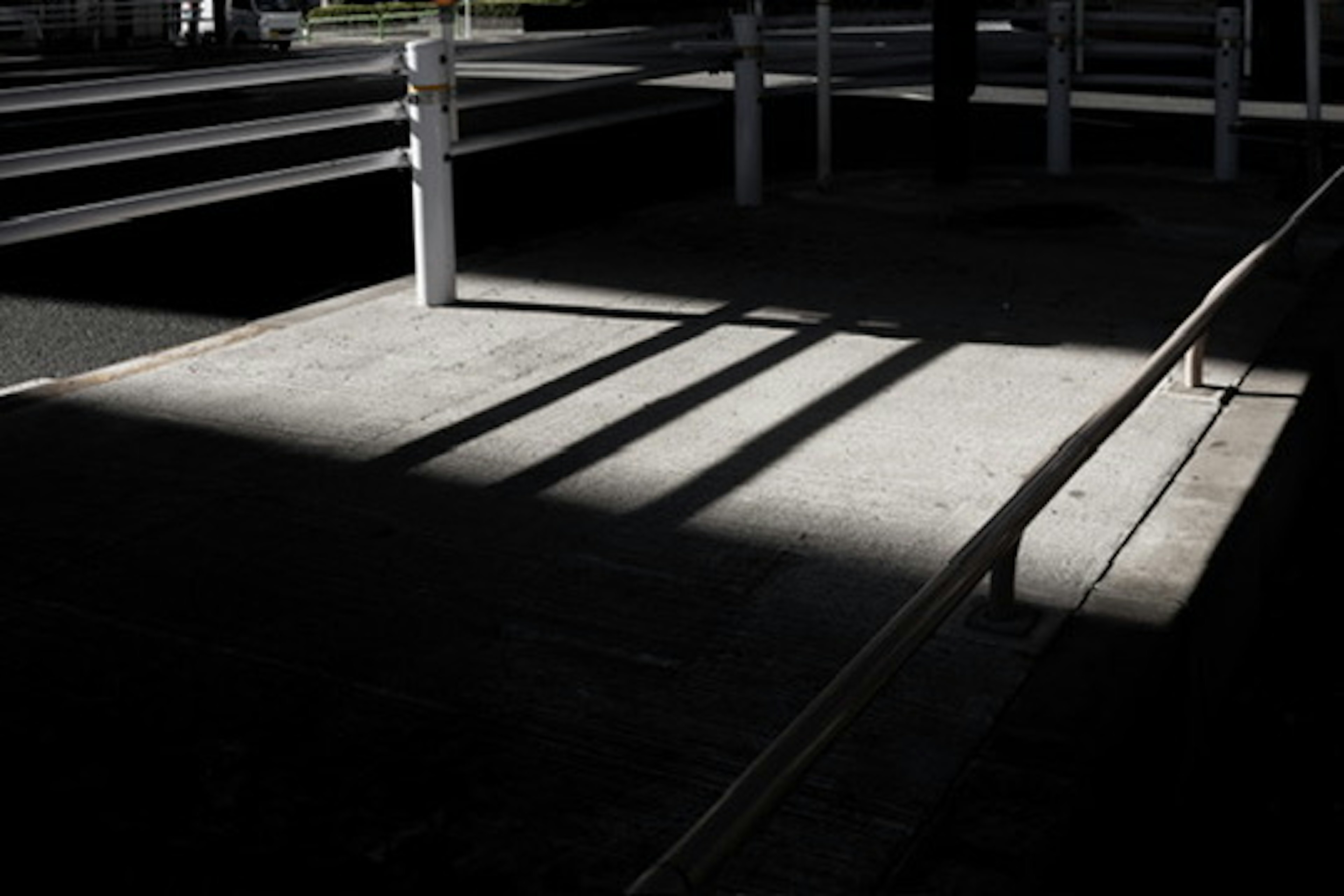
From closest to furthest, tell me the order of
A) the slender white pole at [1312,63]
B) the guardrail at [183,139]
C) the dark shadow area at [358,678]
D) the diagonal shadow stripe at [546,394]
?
the dark shadow area at [358,678] → the diagonal shadow stripe at [546,394] → the guardrail at [183,139] → the slender white pole at [1312,63]

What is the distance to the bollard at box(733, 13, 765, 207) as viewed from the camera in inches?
463

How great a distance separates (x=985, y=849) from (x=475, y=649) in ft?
5.08

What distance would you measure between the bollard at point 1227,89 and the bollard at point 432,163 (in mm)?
6171

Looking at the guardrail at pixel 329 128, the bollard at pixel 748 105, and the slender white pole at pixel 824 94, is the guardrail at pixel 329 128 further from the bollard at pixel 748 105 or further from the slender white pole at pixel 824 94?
the slender white pole at pixel 824 94

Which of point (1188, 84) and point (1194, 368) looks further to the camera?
point (1188, 84)

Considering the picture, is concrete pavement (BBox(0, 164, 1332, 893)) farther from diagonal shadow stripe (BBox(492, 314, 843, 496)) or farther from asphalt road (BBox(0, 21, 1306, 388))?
asphalt road (BBox(0, 21, 1306, 388))

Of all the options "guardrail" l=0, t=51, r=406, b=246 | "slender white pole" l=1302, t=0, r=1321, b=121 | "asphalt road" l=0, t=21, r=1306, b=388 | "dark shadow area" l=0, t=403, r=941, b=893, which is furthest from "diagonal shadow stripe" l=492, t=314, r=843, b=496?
"slender white pole" l=1302, t=0, r=1321, b=121

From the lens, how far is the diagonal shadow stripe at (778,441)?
5.98 metres

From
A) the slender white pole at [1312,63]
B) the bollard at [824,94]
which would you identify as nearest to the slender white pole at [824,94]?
the bollard at [824,94]

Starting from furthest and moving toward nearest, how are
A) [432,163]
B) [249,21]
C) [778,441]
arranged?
[249,21]
[432,163]
[778,441]

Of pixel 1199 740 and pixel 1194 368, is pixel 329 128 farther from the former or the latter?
pixel 1199 740

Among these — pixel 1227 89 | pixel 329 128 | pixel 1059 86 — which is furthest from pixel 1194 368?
pixel 1059 86

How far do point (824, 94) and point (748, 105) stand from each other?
45.8 inches

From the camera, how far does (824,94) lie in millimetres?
12977
